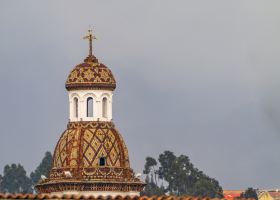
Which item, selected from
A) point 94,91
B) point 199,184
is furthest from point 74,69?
point 199,184

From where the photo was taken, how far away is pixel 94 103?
87438mm

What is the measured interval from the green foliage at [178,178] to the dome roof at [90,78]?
57.1m

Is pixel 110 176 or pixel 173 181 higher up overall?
pixel 173 181

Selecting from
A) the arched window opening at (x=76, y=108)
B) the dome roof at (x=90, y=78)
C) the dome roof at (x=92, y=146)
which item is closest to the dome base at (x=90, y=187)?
the dome roof at (x=92, y=146)

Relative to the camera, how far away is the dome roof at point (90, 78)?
8775 cm

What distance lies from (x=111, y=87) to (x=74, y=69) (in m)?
1.98

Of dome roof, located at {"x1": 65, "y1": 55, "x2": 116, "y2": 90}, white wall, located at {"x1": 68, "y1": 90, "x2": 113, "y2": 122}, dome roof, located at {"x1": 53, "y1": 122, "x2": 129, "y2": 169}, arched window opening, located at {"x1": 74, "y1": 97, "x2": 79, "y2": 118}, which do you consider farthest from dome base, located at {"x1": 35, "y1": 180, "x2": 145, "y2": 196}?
dome roof, located at {"x1": 65, "y1": 55, "x2": 116, "y2": 90}

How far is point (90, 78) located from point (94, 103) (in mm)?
1234

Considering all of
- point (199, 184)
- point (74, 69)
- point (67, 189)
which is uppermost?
point (199, 184)

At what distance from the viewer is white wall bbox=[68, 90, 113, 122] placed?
87062 mm

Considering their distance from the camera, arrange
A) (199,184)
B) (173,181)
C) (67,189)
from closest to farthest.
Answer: (67,189) → (199,184) → (173,181)

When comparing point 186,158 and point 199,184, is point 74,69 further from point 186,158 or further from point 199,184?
point 186,158

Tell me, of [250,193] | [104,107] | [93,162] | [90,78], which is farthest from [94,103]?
[250,193]

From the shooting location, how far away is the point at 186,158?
167500 mm
